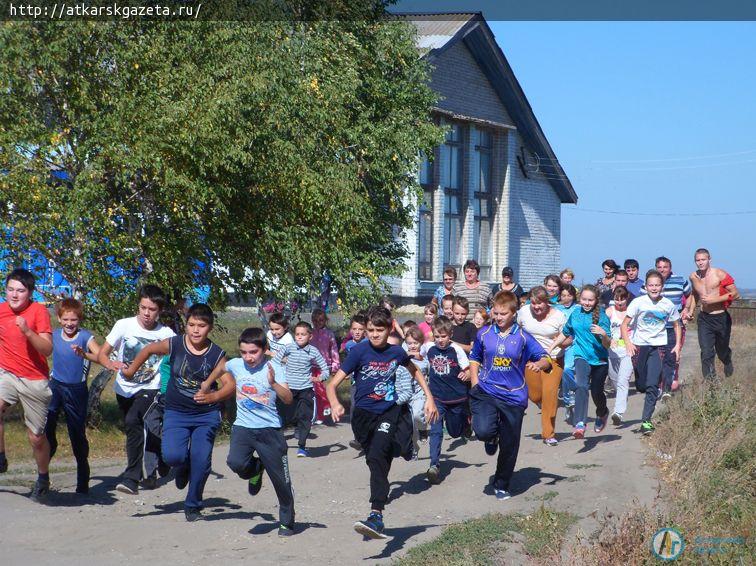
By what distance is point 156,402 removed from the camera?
9812 mm

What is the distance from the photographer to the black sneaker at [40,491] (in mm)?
9594

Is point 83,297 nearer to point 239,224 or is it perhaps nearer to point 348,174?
point 239,224

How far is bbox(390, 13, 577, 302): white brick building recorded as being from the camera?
116ft

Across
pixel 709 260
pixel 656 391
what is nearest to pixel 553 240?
pixel 709 260

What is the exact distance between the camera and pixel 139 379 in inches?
388

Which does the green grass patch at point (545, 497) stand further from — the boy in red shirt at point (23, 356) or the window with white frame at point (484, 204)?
the window with white frame at point (484, 204)

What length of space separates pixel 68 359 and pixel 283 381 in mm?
1994

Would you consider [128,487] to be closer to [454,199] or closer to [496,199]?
[454,199]

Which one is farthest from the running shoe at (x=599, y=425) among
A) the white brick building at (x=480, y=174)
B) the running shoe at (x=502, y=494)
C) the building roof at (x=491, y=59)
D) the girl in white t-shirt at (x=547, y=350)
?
the building roof at (x=491, y=59)

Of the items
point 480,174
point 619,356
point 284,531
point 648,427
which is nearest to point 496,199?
point 480,174

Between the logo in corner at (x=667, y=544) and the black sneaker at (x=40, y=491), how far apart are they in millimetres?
5384

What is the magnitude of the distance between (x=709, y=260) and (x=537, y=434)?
3.95 metres

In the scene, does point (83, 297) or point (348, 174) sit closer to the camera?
point (83, 297)

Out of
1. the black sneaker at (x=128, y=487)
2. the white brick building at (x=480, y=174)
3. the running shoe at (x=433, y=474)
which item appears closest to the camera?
the black sneaker at (x=128, y=487)
